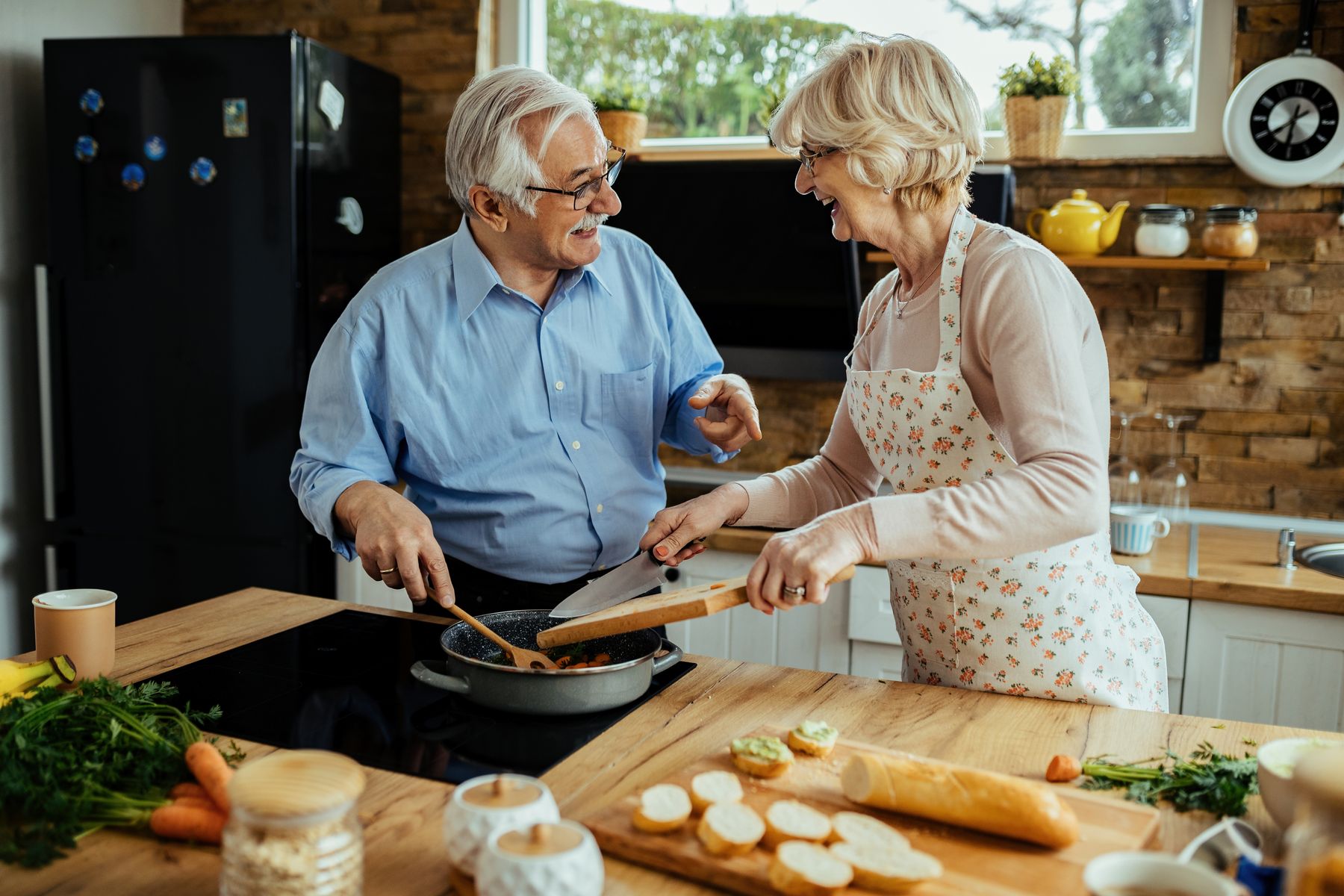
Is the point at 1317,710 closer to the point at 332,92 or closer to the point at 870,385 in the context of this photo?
the point at 870,385

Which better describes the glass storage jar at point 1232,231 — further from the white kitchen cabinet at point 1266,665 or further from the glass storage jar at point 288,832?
the glass storage jar at point 288,832

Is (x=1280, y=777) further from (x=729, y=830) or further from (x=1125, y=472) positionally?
(x=1125, y=472)

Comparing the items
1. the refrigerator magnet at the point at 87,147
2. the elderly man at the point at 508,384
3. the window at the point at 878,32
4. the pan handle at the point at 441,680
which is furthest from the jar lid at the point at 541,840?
the refrigerator magnet at the point at 87,147

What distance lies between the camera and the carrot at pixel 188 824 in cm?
99

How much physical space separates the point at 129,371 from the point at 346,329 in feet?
5.60

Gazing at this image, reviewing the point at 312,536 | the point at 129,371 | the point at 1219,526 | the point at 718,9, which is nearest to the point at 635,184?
the point at 718,9

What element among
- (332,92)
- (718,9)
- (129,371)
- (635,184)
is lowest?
(129,371)

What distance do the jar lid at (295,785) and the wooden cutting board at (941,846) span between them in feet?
0.85

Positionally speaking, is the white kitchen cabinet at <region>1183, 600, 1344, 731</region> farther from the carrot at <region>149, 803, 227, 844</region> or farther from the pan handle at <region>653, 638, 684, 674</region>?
the carrot at <region>149, 803, 227, 844</region>

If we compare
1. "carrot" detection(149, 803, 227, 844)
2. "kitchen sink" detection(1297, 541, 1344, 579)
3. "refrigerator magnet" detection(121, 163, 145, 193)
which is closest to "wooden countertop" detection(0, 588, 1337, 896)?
"carrot" detection(149, 803, 227, 844)

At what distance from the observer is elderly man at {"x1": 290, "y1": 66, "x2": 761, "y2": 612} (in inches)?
69.1

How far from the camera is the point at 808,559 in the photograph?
1239 mm

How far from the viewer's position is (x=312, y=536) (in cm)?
308

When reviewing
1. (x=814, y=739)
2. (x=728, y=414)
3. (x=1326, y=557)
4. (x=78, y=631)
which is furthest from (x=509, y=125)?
(x=1326, y=557)
